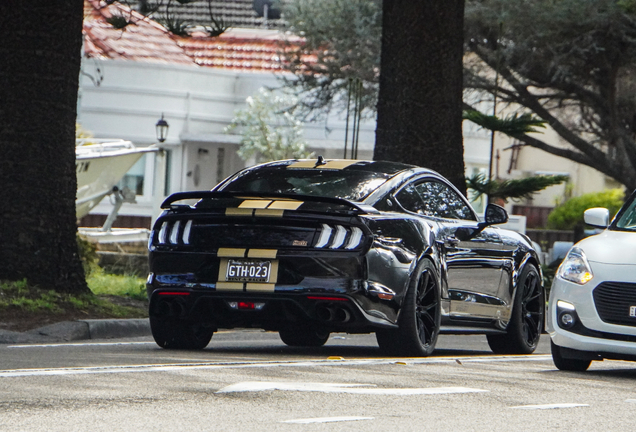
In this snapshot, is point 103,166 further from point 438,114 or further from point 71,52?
point 71,52

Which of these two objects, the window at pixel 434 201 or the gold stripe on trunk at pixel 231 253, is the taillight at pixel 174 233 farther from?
the window at pixel 434 201

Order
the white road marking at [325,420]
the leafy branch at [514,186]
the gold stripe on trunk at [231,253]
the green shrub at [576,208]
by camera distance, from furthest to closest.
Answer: the green shrub at [576,208] < the leafy branch at [514,186] < the gold stripe on trunk at [231,253] < the white road marking at [325,420]

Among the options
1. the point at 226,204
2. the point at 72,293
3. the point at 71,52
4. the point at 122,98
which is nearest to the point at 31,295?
the point at 72,293

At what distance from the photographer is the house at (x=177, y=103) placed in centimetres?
3312

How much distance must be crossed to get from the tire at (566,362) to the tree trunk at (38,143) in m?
5.39

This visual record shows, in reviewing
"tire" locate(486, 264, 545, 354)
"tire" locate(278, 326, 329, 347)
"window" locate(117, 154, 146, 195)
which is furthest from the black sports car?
"window" locate(117, 154, 146, 195)

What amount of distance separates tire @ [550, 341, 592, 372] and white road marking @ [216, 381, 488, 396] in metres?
1.83

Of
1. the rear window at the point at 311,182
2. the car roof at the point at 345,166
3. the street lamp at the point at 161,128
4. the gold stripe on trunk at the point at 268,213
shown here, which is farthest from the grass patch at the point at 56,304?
the street lamp at the point at 161,128

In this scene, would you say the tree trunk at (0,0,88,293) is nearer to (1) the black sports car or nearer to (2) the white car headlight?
(1) the black sports car

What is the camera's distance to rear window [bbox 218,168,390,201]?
962 cm

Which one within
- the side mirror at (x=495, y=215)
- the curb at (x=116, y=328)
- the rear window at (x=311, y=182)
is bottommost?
the curb at (x=116, y=328)

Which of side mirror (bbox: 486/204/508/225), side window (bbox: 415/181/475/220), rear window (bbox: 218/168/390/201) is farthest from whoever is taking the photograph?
side mirror (bbox: 486/204/508/225)

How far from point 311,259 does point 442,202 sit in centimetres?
199

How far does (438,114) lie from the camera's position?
15922 millimetres
